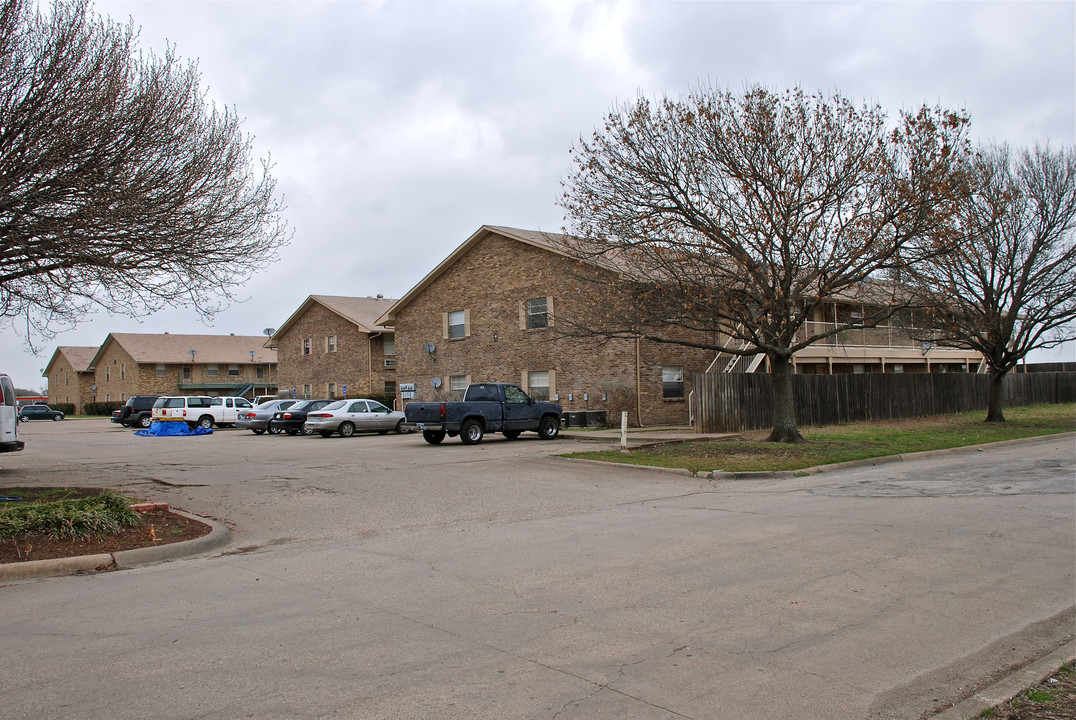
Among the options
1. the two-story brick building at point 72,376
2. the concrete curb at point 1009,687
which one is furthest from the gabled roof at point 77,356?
the concrete curb at point 1009,687

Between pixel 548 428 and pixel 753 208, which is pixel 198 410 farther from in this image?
pixel 753 208

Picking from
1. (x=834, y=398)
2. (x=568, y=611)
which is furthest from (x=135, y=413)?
(x=568, y=611)

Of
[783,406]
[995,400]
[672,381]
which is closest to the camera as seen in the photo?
[783,406]

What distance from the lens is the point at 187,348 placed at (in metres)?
69.4

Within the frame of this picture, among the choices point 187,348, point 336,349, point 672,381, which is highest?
point 187,348

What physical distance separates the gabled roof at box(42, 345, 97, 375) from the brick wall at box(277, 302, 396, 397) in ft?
113

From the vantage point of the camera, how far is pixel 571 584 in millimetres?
7137

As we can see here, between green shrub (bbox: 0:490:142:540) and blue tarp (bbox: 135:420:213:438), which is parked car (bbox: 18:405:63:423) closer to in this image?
blue tarp (bbox: 135:420:213:438)

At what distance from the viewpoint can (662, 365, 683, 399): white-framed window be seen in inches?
1217

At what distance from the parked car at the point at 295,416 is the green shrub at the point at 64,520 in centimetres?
2323

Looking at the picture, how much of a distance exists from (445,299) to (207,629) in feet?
104

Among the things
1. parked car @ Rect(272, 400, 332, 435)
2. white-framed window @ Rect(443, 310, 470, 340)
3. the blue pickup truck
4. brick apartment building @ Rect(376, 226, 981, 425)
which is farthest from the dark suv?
the blue pickup truck

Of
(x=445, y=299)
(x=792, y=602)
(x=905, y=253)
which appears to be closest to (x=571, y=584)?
(x=792, y=602)

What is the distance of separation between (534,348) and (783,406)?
13.5 meters
